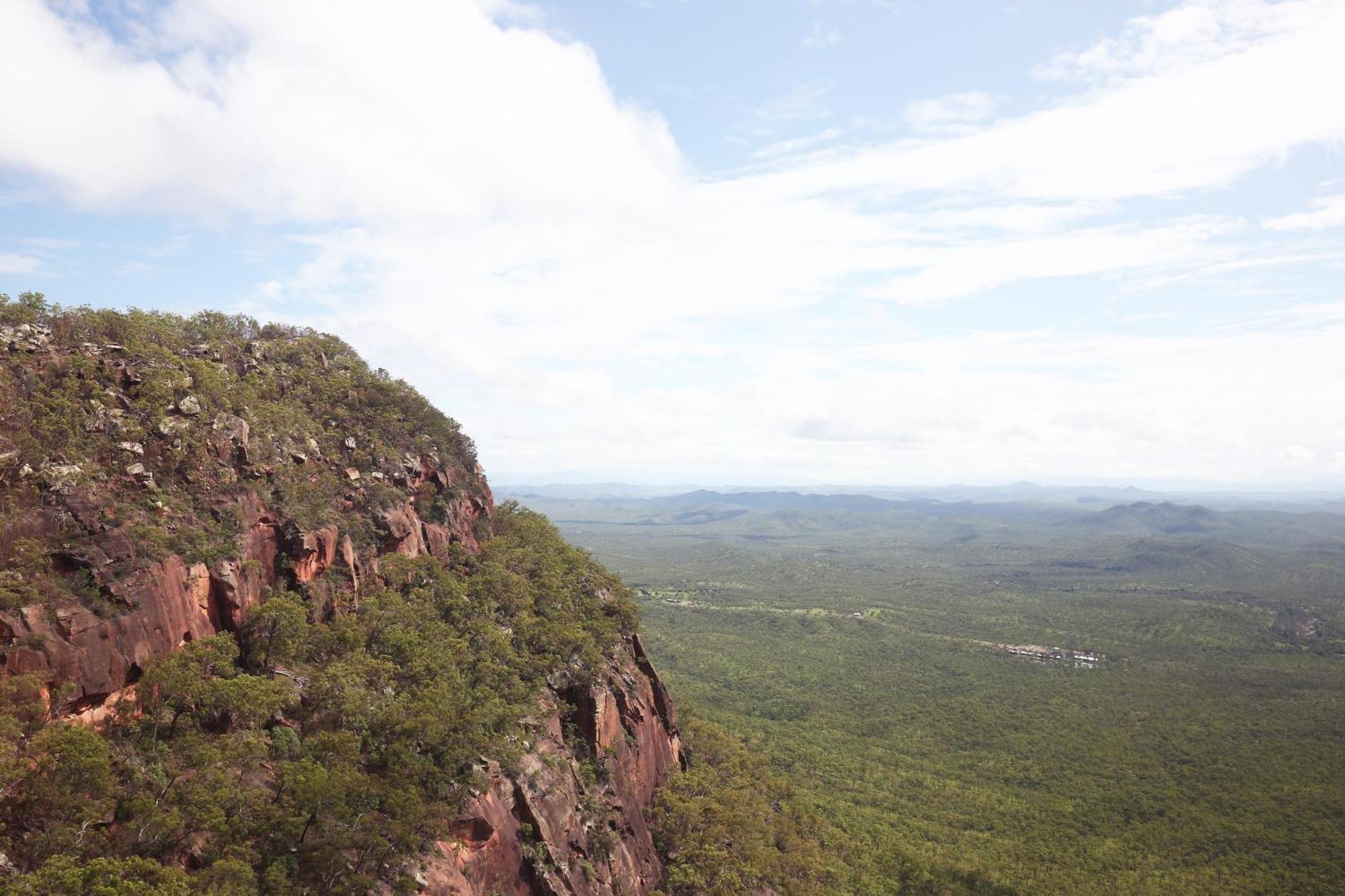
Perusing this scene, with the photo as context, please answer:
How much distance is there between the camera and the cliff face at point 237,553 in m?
28.6

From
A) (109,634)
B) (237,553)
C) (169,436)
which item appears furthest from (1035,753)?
(169,436)

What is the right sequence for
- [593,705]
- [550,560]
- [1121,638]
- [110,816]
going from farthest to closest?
[1121,638], [550,560], [593,705], [110,816]

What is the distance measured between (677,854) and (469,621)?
2510 centimetres

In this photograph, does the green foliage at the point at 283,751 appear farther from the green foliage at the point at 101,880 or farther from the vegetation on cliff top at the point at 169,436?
the vegetation on cliff top at the point at 169,436

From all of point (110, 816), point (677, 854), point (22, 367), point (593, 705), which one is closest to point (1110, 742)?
point (677, 854)

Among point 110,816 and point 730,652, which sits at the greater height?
point 110,816

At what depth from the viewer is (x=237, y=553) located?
37.0 meters

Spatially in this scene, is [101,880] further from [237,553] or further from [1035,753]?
[1035,753]

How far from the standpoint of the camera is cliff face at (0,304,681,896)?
2858 cm

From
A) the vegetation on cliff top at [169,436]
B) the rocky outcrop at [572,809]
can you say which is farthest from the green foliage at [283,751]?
the vegetation on cliff top at [169,436]

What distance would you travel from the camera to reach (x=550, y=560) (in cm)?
6519

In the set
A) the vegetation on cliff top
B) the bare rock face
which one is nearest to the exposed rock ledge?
the bare rock face

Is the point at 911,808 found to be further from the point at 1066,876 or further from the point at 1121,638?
the point at 1121,638

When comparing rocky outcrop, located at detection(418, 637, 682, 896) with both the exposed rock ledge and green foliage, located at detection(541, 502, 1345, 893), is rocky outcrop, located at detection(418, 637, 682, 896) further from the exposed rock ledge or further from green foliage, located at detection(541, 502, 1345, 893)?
green foliage, located at detection(541, 502, 1345, 893)
